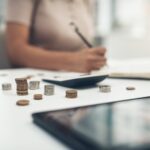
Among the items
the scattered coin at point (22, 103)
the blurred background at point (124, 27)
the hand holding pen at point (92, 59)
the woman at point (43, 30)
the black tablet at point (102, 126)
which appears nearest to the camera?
the black tablet at point (102, 126)

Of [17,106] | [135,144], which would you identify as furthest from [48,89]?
[135,144]

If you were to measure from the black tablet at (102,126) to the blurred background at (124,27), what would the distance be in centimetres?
312

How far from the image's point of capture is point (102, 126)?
0.41 meters

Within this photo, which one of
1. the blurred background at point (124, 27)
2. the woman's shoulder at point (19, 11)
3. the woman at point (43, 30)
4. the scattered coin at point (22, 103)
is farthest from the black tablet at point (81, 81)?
the blurred background at point (124, 27)

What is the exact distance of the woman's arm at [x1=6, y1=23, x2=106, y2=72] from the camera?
1.00 meters

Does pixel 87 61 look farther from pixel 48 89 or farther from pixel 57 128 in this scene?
pixel 57 128

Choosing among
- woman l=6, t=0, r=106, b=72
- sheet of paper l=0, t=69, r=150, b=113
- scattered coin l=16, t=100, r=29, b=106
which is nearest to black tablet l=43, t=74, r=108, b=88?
sheet of paper l=0, t=69, r=150, b=113

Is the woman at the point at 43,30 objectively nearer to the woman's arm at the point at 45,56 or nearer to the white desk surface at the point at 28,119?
the woman's arm at the point at 45,56

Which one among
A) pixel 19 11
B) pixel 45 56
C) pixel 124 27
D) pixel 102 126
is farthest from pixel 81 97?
pixel 124 27

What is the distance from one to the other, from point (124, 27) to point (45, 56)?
2.68 metres

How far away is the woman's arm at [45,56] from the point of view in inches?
39.6

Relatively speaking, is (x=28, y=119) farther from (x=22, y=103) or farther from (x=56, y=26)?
(x=56, y=26)

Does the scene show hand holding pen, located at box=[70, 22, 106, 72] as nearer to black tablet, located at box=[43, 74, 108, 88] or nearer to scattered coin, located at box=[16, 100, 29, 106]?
black tablet, located at box=[43, 74, 108, 88]

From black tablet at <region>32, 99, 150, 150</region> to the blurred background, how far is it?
3125 millimetres
